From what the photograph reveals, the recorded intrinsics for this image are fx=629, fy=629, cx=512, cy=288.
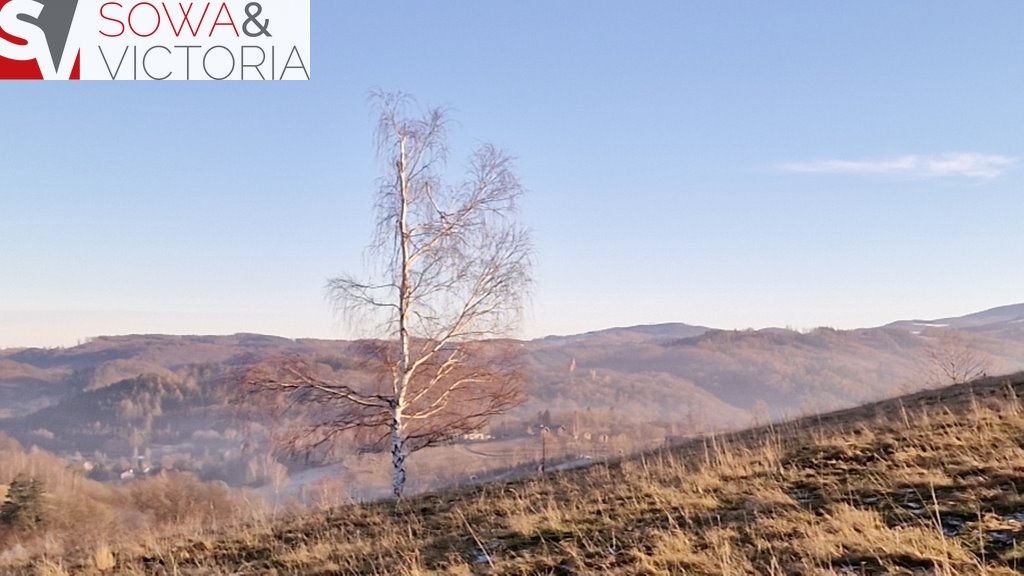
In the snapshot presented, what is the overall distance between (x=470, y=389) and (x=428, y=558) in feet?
32.1

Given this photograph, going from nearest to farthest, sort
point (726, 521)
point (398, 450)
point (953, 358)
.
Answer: point (726, 521) < point (398, 450) < point (953, 358)

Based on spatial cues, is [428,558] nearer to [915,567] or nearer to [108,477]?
[915,567]

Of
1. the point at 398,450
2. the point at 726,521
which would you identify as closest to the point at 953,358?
the point at 398,450

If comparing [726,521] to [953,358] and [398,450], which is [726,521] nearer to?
[398,450]

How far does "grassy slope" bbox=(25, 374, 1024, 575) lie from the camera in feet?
14.2

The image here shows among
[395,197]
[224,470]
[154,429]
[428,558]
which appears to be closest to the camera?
[428,558]

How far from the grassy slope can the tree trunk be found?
14.7ft

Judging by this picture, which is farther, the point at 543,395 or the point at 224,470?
the point at 543,395

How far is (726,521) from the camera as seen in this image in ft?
17.9

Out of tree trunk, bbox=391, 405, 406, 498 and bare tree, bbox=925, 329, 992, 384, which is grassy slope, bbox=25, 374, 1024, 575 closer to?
tree trunk, bbox=391, 405, 406, 498

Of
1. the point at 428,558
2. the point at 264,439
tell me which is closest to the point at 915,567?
the point at 428,558

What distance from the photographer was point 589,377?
194750mm

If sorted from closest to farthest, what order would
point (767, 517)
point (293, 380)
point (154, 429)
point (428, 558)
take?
point (767, 517)
point (428, 558)
point (293, 380)
point (154, 429)

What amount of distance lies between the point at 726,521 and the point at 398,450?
9987mm
